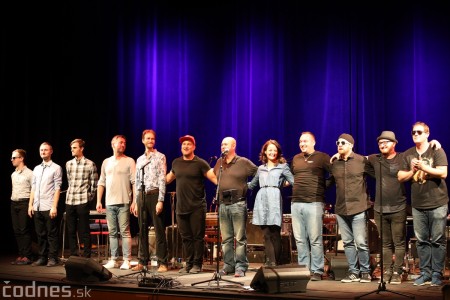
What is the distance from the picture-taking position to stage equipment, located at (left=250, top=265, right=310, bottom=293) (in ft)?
20.0

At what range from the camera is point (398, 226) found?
6758 millimetres

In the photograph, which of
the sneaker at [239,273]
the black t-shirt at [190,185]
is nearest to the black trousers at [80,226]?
the black t-shirt at [190,185]

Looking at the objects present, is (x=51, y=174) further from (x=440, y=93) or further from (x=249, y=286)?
(x=440, y=93)

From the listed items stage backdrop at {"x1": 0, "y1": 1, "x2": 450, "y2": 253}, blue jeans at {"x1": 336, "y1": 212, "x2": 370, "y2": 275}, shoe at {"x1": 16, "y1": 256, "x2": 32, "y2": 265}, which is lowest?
shoe at {"x1": 16, "y1": 256, "x2": 32, "y2": 265}

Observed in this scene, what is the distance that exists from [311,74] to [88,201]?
191 inches

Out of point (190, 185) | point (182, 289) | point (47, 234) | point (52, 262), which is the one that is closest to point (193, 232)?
point (190, 185)

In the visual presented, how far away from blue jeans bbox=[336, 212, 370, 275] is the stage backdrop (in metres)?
3.73

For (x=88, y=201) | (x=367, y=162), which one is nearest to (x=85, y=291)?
(x=88, y=201)

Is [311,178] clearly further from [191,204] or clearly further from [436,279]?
[436,279]

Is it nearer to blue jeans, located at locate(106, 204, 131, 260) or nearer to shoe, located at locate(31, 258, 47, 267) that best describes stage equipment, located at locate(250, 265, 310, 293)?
blue jeans, located at locate(106, 204, 131, 260)

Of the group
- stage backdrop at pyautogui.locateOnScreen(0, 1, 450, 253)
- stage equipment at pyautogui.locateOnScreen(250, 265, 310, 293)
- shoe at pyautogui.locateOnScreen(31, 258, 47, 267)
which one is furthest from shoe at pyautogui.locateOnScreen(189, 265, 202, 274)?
stage backdrop at pyautogui.locateOnScreen(0, 1, 450, 253)

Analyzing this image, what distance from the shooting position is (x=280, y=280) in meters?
6.10

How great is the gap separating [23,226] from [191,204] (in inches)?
121

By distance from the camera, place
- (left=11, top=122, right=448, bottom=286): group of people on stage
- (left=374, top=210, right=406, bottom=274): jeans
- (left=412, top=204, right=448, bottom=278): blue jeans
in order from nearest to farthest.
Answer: (left=412, top=204, right=448, bottom=278): blue jeans → (left=11, top=122, right=448, bottom=286): group of people on stage → (left=374, top=210, right=406, bottom=274): jeans
